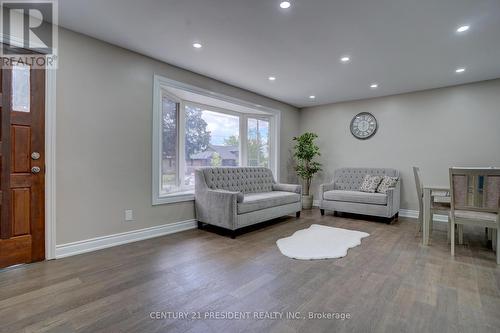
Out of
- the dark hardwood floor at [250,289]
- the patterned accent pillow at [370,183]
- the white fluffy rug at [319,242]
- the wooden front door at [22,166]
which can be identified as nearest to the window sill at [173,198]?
the dark hardwood floor at [250,289]

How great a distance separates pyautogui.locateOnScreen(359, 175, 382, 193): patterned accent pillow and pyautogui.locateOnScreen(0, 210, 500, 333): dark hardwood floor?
1794 mm

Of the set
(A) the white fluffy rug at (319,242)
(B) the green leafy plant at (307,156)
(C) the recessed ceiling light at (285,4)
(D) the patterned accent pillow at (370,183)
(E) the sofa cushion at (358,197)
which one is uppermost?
(C) the recessed ceiling light at (285,4)

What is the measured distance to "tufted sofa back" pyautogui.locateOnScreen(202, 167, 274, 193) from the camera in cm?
406

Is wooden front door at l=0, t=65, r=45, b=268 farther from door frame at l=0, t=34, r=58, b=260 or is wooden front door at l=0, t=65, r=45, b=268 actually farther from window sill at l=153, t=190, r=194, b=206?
window sill at l=153, t=190, r=194, b=206

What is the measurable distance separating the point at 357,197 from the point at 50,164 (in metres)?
4.54

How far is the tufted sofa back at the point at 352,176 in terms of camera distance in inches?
202

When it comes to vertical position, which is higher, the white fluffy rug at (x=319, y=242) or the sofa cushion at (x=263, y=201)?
the sofa cushion at (x=263, y=201)

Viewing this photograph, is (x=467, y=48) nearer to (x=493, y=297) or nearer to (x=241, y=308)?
(x=493, y=297)

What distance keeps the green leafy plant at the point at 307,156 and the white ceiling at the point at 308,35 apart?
1.79 meters

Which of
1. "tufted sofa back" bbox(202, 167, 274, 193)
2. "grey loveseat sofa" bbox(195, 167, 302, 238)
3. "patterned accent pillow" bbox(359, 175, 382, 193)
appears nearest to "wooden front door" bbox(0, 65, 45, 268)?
"grey loveseat sofa" bbox(195, 167, 302, 238)

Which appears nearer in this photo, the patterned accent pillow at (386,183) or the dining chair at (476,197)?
the dining chair at (476,197)

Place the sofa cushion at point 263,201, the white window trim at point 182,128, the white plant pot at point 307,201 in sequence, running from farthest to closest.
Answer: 1. the white plant pot at point 307,201
2. the sofa cushion at point 263,201
3. the white window trim at point 182,128

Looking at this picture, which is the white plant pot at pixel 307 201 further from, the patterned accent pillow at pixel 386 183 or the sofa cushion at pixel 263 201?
the patterned accent pillow at pixel 386 183

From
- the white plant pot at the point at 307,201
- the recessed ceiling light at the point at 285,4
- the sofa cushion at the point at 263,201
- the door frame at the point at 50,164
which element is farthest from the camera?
the white plant pot at the point at 307,201
